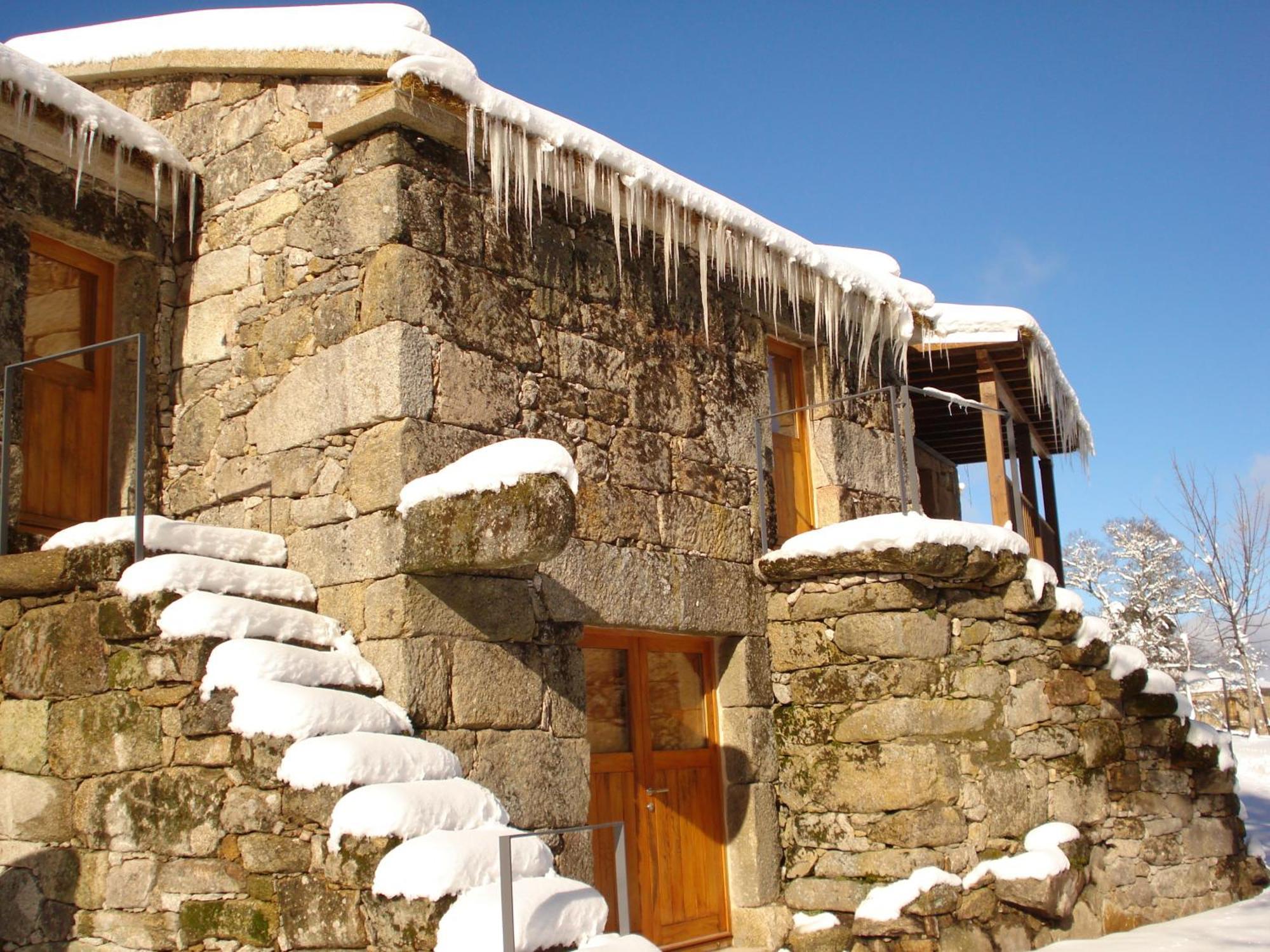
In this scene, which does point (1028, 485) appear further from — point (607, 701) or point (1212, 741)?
point (607, 701)

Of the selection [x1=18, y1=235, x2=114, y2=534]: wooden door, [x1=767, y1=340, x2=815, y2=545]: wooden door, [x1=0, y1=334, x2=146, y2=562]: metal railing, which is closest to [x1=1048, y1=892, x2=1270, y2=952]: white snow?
[x1=767, y1=340, x2=815, y2=545]: wooden door

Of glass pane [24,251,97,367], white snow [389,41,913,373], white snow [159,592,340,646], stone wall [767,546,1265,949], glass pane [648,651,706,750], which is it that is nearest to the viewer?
white snow [159,592,340,646]

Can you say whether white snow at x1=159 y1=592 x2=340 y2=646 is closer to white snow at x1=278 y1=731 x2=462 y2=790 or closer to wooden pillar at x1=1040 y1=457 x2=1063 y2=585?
white snow at x1=278 y1=731 x2=462 y2=790

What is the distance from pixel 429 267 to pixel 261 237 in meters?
1.08

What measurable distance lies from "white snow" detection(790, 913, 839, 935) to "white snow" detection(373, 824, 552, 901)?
284cm

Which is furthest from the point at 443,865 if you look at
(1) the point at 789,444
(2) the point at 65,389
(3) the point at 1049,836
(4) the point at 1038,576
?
(1) the point at 789,444

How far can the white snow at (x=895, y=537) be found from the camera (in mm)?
6559

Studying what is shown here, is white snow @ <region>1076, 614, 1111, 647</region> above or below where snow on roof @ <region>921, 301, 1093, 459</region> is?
below

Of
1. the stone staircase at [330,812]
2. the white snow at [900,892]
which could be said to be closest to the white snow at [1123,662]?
the white snow at [900,892]

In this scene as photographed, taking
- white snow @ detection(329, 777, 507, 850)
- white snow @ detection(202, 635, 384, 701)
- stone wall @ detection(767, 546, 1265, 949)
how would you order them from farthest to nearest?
stone wall @ detection(767, 546, 1265, 949) → white snow @ detection(202, 635, 384, 701) → white snow @ detection(329, 777, 507, 850)

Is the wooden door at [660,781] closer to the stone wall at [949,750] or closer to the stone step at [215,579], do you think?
the stone wall at [949,750]

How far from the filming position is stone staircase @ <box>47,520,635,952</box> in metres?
3.92

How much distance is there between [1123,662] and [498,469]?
14.7 ft

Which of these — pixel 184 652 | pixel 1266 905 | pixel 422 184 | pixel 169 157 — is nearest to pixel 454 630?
pixel 184 652
